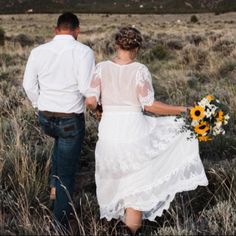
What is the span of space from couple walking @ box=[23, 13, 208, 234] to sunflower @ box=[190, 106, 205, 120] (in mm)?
154

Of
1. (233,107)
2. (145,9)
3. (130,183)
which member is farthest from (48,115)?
(145,9)

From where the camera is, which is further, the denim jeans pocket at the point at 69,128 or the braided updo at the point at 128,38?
the denim jeans pocket at the point at 69,128

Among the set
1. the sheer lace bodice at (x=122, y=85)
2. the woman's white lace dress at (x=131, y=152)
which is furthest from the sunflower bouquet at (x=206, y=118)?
the sheer lace bodice at (x=122, y=85)

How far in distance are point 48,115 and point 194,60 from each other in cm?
1108

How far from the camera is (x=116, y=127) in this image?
4.55 meters

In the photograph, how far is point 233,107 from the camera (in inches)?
333

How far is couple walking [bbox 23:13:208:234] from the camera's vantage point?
450 centimetres

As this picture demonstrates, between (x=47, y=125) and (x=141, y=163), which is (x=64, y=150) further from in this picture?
(x=141, y=163)

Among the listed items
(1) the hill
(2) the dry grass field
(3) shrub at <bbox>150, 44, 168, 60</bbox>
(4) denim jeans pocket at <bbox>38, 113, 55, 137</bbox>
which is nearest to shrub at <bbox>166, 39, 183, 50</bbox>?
(3) shrub at <bbox>150, 44, 168, 60</bbox>

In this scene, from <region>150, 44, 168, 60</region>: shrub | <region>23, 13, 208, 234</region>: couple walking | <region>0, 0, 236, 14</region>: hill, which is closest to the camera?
<region>23, 13, 208, 234</region>: couple walking

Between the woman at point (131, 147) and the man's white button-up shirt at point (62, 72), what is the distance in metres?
0.21

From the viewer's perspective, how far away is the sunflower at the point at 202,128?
4.57m

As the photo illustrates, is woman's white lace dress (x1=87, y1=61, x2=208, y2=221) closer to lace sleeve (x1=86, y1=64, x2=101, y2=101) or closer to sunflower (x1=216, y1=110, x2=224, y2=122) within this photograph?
lace sleeve (x1=86, y1=64, x2=101, y2=101)

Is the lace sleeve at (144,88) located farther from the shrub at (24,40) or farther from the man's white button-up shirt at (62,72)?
the shrub at (24,40)
